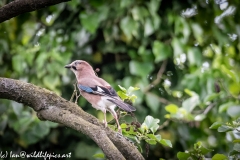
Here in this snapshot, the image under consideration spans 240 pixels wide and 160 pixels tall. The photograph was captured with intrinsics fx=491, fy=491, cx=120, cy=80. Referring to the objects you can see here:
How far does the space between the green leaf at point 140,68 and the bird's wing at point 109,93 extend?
1.47m

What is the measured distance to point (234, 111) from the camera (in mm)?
3557

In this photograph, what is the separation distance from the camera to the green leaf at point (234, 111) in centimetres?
351

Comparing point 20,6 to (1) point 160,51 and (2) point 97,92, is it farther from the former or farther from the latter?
(1) point 160,51

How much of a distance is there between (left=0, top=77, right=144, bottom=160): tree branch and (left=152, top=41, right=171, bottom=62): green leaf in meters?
2.02

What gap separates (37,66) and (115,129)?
210cm

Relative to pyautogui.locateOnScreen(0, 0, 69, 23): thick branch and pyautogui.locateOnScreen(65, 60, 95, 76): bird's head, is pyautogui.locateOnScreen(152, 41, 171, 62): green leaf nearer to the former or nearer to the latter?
pyautogui.locateOnScreen(65, 60, 95, 76): bird's head

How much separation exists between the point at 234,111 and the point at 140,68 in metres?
1.13

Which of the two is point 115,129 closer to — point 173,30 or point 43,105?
point 43,105

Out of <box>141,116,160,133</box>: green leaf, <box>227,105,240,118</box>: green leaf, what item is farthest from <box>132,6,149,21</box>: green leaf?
<box>141,116,160,133</box>: green leaf

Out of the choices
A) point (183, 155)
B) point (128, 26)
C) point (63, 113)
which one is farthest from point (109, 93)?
point (128, 26)

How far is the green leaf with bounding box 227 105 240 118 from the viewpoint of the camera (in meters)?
3.51

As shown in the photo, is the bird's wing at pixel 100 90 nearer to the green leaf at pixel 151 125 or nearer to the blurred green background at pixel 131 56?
the green leaf at pixel 151 125

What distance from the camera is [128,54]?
4621 millimetres

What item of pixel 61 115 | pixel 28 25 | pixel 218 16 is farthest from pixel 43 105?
pixel 218 16
